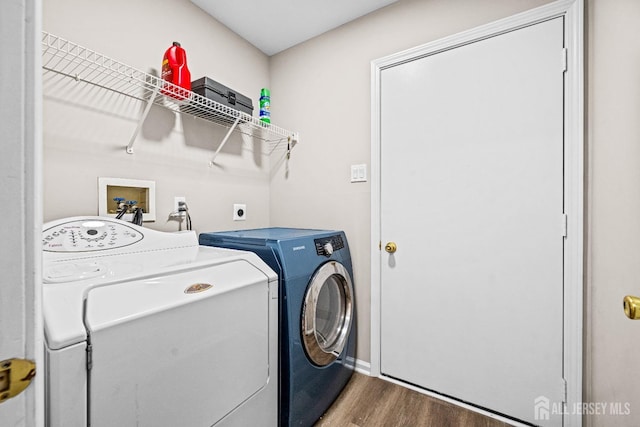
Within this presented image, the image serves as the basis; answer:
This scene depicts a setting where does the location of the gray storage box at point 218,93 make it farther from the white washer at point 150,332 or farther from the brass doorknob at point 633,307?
the brass doorknob at point 633,307

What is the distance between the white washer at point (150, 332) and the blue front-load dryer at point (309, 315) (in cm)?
9

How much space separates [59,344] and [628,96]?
1945mm

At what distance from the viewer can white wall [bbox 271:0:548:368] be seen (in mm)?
1750

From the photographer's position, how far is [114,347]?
0.71m

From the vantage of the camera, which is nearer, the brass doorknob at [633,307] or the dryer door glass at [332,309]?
the brass doorknob at [633,307]

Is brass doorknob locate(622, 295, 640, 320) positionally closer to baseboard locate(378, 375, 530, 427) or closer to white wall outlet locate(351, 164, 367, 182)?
baseboard locate(378, 375, 530, 427)

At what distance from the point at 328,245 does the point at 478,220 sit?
0.84 metres

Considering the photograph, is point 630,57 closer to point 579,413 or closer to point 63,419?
point 579,413

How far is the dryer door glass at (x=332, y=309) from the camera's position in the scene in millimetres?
1528

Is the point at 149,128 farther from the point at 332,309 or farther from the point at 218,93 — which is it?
the point at 332,309

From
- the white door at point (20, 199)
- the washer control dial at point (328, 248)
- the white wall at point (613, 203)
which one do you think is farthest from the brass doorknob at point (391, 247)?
the white door at point (20, 199)

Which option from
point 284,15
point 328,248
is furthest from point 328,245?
point 284,15

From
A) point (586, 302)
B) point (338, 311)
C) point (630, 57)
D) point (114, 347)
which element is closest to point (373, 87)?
point (630, 57)

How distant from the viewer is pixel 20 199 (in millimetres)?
341
